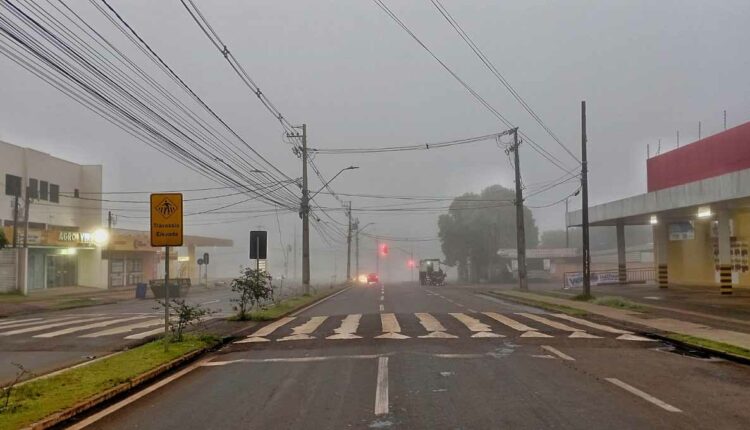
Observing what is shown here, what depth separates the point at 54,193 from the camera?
4425cm

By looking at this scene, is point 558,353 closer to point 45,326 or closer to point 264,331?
point 264,331

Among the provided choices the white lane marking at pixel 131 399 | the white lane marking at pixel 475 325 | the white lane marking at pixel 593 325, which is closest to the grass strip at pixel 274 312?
the white lane marking at pixel 475 325

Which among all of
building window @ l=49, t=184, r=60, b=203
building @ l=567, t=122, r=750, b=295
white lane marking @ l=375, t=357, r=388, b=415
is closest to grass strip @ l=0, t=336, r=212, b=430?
white lane marking @ l=375, t=357, r=388, b=415

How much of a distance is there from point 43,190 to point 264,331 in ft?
111

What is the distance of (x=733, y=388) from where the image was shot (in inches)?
340

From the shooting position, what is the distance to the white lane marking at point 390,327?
14.3m

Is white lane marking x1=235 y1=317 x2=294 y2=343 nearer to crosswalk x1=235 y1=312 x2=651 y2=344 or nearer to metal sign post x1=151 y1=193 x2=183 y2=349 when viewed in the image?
crosswalk x1=235 y1=312 x2=651 y2=344

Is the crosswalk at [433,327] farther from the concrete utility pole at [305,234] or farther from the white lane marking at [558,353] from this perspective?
the concrete utility pole at [305,234]

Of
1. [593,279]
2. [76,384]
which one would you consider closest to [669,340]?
[76,384]

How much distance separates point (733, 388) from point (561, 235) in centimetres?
11742

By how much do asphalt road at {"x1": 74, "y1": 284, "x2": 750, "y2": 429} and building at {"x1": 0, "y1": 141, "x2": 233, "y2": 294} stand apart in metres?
29.3

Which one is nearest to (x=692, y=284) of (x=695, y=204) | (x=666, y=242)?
(x=666, y=242)

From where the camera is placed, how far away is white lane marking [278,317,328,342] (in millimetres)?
14557

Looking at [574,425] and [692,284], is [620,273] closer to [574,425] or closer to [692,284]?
[692,284]
